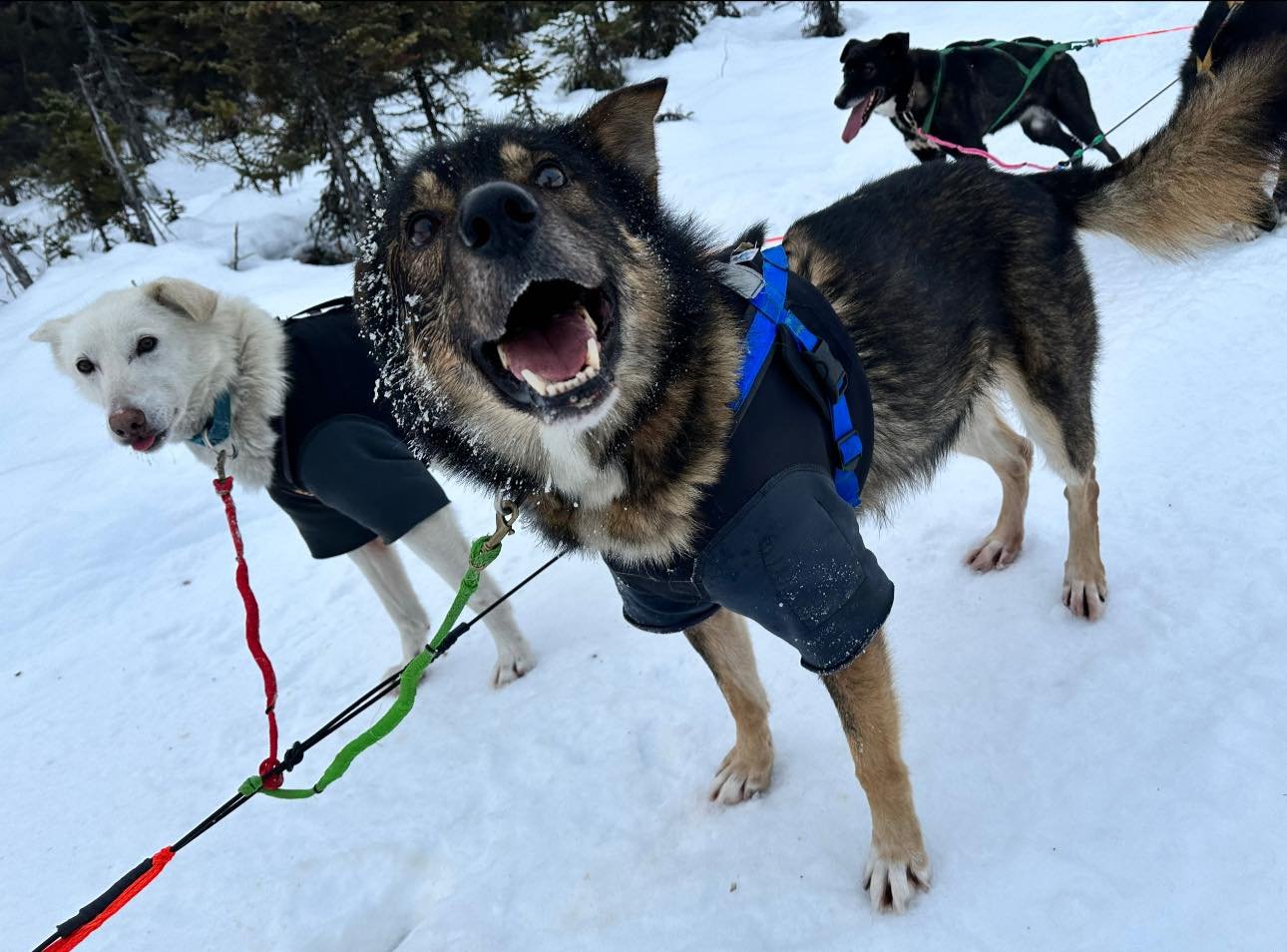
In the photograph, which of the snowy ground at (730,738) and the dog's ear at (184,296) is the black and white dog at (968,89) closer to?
the snowy ground at (730,738)

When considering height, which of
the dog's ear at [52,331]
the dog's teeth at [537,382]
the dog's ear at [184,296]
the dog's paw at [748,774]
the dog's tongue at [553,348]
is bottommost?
the dog's paw at [748,774]

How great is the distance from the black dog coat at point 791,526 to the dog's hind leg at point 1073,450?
958 millimetres

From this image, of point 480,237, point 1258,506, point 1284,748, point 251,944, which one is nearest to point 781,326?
point 480,237

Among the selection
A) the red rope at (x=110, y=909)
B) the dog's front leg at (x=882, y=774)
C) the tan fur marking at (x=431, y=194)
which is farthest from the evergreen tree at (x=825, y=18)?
the red rope at (x=110, y=909)

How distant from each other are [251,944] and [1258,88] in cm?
416

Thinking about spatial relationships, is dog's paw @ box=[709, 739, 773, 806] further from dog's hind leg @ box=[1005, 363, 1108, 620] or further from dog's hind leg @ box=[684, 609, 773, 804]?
dog's hind leg @ box=[1005, 363, 1108, 620]

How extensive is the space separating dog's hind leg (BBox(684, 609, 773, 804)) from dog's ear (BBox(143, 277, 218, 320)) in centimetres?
242

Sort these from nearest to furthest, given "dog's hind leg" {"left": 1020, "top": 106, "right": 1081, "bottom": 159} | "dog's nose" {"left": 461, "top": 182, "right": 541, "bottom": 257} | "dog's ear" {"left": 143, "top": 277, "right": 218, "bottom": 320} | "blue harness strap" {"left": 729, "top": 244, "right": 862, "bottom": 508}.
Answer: "dog's nose" {"left": 461, "top": 182, "right": 541, "bottom": 257}, "blue harness strap" {"left": 729, "top": 244, "right": 862, "bottom": 508}, "dog's ear" {"left": 143, "top": 277, "right": 218, "bottom": 320}, "dog's hind leg" {"left": 1020, "top": 106, "right": 1081, "bottom": 159}

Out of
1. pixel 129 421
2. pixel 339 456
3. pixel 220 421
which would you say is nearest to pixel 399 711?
pixel 339 456

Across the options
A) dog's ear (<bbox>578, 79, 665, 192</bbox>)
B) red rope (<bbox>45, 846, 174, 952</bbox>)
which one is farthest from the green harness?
red rope (<bbox>45, 846, 174, 952</bbox>)

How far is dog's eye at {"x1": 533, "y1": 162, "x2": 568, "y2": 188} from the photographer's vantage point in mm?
1808

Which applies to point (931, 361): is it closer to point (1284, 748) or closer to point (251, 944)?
point (1284, 748)

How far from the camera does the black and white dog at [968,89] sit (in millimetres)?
5746

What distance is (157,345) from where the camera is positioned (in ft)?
10.3
